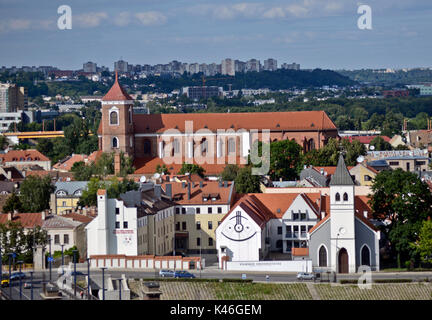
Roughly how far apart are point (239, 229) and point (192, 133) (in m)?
38.1

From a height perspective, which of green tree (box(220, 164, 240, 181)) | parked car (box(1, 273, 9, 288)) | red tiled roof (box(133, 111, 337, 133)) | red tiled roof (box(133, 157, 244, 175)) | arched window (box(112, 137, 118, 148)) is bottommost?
parked car (box(1, 273, 9, 288))

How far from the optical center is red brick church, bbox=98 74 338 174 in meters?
79.6

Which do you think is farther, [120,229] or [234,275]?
[120,229]

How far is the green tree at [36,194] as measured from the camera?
56.3 metres

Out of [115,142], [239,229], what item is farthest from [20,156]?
[239,229]

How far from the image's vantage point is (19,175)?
7481 centimetres

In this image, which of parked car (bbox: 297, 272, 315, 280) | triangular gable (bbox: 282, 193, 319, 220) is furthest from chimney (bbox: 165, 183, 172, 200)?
parked car (bbox: 297, 272, 315, 280)

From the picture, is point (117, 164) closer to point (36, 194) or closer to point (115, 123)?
point (115, 123)

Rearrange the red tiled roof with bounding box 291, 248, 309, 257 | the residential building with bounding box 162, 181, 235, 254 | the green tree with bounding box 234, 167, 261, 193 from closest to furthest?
the red tiled roof with bounding box 291, 248, 309, 257
the residential building with bounding box 162, 181, 235, 254
the green tree with bounding box 234, 167, 261, 193

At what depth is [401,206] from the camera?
44.1m

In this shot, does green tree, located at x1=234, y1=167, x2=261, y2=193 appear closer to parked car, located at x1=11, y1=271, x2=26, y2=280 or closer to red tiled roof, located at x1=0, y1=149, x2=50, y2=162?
parked car, located at x1=11, y1=271, x2=26, y2=280

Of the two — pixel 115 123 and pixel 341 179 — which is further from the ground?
pixel 115 123
